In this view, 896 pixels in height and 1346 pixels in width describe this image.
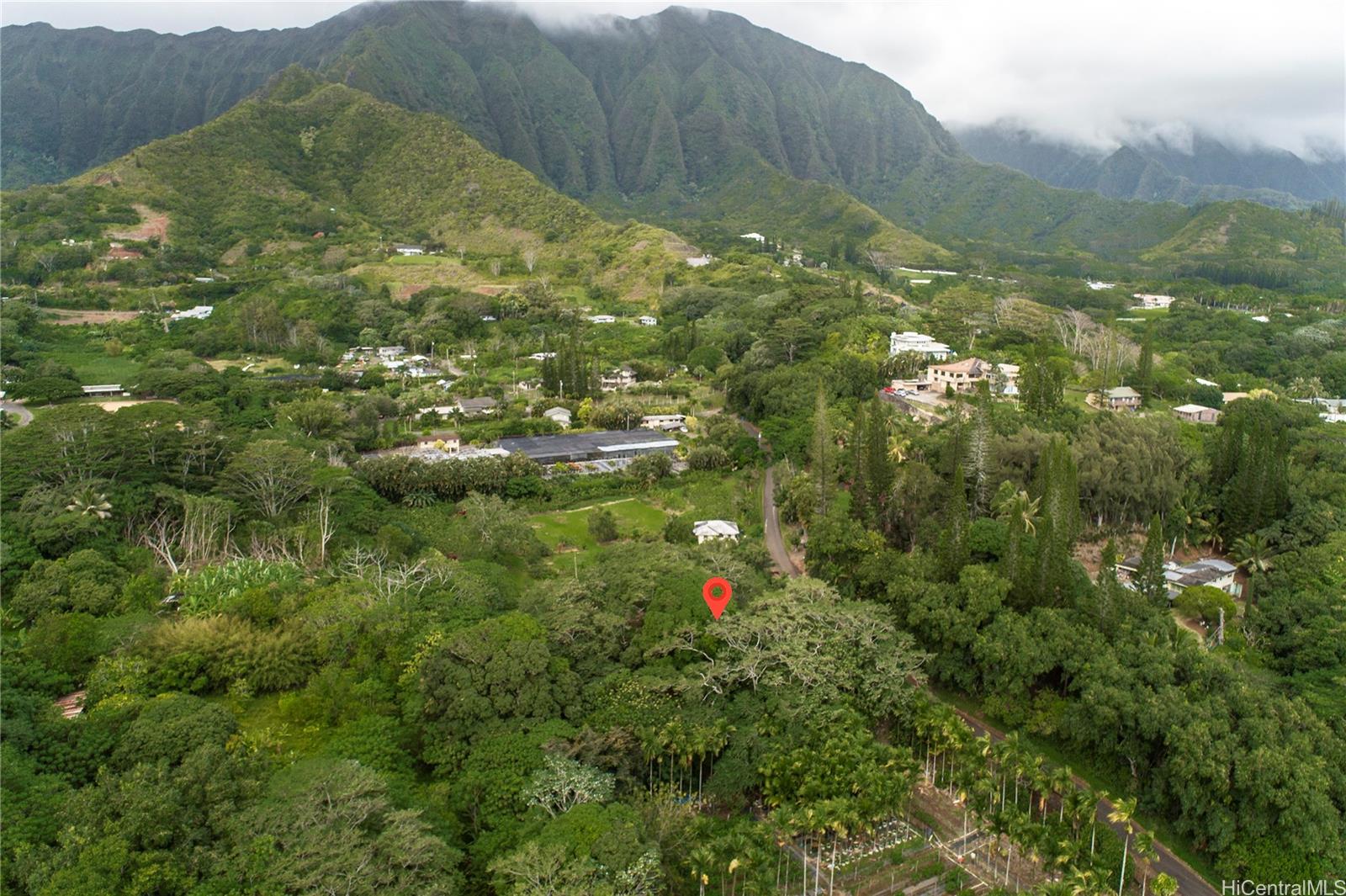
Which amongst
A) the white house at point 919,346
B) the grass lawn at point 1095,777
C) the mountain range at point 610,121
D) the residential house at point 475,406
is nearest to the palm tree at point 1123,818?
the grass lawn at point 1095,777

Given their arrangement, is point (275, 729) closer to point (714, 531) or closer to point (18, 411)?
point (714, 531)

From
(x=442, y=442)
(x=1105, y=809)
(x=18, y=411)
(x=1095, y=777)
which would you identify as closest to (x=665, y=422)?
(x=442, y=442)

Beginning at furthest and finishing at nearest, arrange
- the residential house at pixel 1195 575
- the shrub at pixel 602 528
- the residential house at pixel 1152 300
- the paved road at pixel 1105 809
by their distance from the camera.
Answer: the residential house at pixel 1152 300 → the shrub at pixel 602 528 → the residential house at pixel 1195 575 → the paved road at pixel 1105 809

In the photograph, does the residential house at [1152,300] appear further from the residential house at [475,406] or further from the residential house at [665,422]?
the residential house at [475,406]

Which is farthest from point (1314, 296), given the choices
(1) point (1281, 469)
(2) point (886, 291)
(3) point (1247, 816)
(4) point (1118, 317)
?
(3) point (1247, 816)

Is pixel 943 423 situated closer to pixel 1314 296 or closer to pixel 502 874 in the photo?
pixel 502 874

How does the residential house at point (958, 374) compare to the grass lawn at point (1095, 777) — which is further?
the residential house at point (958, 374)
